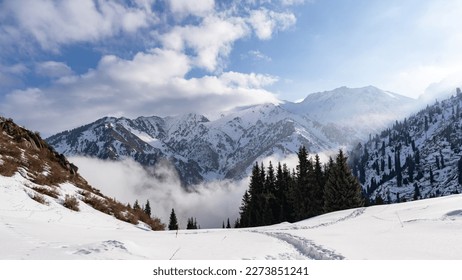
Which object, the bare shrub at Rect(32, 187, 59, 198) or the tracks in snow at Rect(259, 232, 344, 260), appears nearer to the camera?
the tracks in snow at Rect(259, 232, 344, 260)

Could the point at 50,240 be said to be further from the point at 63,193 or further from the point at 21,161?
the point at 21,161

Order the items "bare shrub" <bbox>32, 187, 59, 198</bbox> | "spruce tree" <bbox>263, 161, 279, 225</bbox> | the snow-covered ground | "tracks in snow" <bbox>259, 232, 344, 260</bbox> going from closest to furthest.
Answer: the snow-covered ground, "tracks in snow" <bbox>259, 232, 344, 260</bbox>, "bare shrub" <bbox>32, 187, 59, 198</bbox>, "spruce tree" <bbox>263, 161, 279, 225</bbox>

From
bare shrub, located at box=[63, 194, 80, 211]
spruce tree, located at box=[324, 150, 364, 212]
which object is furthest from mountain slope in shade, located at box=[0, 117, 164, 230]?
spruce tree, located at box=[324, 150, 364, 212]

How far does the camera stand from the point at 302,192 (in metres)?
61.9

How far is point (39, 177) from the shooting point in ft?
61.5

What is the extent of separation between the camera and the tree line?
1975 inches

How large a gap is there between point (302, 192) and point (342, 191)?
41.1 feet

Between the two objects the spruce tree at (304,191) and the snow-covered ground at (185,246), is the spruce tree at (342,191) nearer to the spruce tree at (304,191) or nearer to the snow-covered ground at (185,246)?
the spruce tree at (304,191)

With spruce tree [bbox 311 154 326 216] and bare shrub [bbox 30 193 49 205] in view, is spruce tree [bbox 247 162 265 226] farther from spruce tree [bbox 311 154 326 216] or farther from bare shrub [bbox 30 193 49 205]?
bare shrub [bbox 30 193 49 205]

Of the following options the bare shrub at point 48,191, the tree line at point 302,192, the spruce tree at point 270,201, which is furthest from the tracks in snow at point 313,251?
the spruce tree at point 270,201

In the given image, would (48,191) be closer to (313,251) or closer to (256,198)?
(313,251)

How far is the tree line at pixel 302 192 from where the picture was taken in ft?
165
